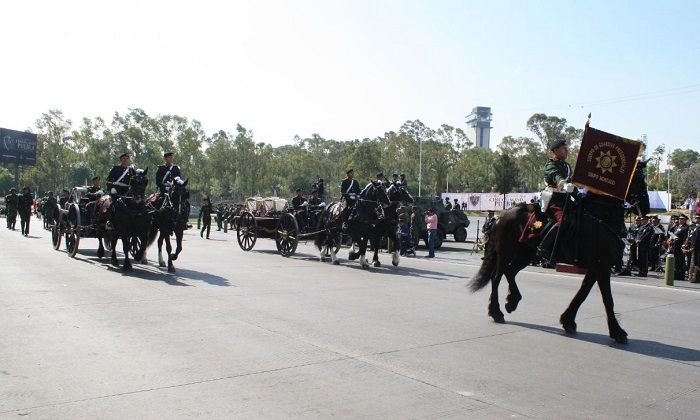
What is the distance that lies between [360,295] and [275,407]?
5773 millimetres

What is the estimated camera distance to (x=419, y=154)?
262 ft

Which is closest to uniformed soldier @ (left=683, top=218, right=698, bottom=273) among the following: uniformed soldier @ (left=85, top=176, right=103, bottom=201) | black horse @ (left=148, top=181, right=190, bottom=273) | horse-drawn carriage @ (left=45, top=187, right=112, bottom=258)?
black horse @ (left=148, top=181, right=190, bottom=273)

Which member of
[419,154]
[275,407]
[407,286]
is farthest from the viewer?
[419,154]

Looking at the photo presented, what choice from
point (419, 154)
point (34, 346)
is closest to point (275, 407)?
point (34, 346)

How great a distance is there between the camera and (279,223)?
18.4 meters

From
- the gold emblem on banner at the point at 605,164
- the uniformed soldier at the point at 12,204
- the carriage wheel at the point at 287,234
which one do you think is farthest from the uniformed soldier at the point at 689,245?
the uniformed soldier at the point at 12,204

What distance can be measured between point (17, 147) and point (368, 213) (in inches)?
2526

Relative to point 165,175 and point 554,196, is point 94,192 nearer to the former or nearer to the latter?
point 165,175

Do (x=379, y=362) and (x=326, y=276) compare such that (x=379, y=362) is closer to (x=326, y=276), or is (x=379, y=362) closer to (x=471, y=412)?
(x=471, y=412)

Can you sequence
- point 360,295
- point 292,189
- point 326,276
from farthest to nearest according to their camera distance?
1. point 292,189
2. point 326,276
3. point 360,295

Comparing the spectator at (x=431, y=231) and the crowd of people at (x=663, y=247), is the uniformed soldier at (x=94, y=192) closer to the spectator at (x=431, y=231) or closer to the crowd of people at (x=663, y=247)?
the spectator at (x=431, y=231)

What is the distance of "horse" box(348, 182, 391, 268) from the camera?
15258 mm

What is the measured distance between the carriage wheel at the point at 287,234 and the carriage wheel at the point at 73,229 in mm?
5793

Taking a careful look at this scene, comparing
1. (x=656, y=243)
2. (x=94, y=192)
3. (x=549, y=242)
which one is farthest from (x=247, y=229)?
(x=549, y=242)
